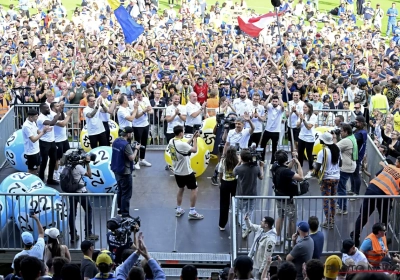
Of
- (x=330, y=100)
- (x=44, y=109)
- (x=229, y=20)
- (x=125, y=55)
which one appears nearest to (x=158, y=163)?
(x=44, y=109)

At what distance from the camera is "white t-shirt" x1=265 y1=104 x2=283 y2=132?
15.6m

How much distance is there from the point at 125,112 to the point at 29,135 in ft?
7.74

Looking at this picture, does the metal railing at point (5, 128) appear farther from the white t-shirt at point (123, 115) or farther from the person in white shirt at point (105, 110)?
the white t-shirt at point (123, 115)

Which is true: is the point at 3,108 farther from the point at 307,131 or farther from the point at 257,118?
the point at 307,131

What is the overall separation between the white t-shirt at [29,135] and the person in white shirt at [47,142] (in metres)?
0.13

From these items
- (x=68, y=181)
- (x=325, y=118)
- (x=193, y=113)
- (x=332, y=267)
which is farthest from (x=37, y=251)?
(x=325, y=118)

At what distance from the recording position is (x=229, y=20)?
33906mm

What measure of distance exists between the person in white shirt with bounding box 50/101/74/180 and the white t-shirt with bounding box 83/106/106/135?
1.70 ft

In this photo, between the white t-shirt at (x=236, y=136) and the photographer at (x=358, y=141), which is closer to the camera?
the photographer at (x=358, y=141)

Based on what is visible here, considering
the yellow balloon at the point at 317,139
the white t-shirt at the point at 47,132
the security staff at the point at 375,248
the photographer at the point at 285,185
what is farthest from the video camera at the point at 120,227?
the yellow balloon at the point at 317,139

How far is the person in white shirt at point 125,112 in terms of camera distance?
51.1ft

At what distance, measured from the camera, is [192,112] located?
16125 millimetres

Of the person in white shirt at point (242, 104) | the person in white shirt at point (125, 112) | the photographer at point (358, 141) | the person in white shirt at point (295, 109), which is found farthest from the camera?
the person in white shirt at point (242, 104)

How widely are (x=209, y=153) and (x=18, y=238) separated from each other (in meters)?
4.82
